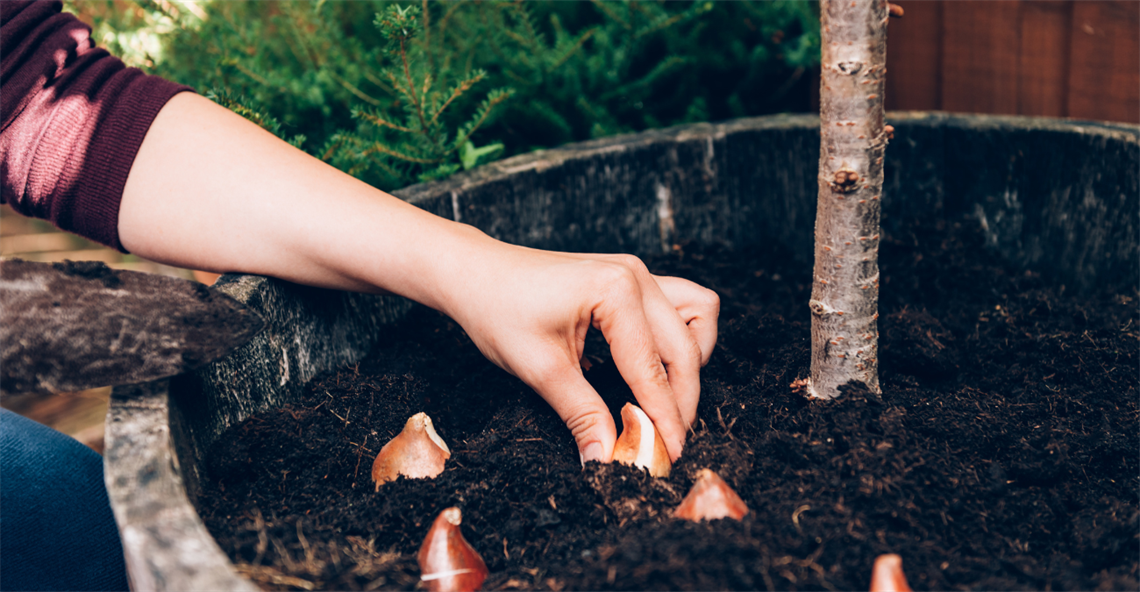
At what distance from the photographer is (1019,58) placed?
1646 millimetres

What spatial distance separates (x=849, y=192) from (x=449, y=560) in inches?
24.9

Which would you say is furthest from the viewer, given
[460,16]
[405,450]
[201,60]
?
[201,60]

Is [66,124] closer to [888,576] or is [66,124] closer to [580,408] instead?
[580,408]

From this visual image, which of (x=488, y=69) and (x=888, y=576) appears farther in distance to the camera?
(x=488, y=69)

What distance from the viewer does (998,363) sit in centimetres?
113

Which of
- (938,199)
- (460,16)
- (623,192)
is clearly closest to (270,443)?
(623,192)

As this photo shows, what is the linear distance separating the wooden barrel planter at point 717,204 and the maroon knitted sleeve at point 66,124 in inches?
9.6

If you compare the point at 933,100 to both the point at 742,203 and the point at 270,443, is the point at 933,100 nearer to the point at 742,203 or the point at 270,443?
the point at 742,203

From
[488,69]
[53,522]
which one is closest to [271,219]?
[53,522]

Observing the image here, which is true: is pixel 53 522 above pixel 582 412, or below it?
below

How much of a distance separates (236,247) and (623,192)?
809 millimetres

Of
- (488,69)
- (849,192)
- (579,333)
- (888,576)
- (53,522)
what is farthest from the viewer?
(488,69)

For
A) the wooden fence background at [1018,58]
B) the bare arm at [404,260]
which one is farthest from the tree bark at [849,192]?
the wooden fence background at [1018,58]

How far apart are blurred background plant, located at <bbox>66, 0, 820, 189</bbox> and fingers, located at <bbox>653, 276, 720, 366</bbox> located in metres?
0.63
